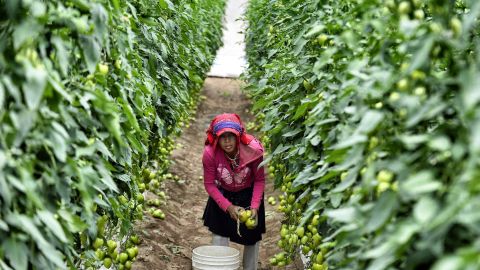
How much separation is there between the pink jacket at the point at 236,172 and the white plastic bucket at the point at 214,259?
29 centimetres

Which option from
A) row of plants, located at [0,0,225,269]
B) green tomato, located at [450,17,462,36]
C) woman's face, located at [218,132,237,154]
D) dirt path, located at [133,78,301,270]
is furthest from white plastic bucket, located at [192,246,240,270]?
green tomato, located at [450,17,462,36]

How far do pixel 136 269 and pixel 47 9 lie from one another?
273 cm

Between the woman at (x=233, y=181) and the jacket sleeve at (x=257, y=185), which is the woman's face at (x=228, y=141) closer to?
the woman at (x=233, y=181)

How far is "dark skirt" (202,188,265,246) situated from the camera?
491 cm

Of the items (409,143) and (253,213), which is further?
(253,213)

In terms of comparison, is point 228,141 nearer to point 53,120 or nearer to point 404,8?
point 53,120

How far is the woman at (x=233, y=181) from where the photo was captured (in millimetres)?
4750

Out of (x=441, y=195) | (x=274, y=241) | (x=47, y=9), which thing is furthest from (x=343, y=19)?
(x=274, y=241)

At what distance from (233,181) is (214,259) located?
2.02ft

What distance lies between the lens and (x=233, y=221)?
16.2ft

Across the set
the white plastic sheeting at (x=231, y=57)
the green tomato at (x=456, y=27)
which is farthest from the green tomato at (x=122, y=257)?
the white plastic sheeting at (x=231, y=57)

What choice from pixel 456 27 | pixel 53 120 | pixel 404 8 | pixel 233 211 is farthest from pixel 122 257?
pixel 456 27

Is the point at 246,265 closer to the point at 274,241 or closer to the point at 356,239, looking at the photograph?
the point at 274,241

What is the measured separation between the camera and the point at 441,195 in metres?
1.70
